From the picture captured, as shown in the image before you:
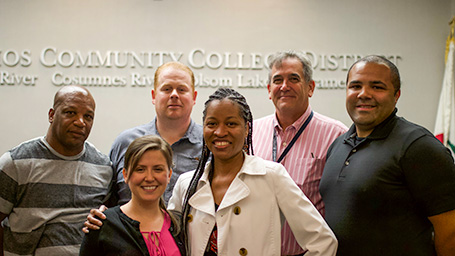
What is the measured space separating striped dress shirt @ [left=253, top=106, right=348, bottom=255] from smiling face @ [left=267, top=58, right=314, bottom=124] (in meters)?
0.10

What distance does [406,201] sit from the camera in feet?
5.95

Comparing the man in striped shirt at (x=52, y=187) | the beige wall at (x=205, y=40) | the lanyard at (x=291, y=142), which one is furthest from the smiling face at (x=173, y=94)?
the beige wall at (x=205, y=40)

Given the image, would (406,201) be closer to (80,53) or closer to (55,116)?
(55,116)

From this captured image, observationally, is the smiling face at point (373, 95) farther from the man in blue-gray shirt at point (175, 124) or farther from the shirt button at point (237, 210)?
the man in blue-gray shirt at point (175, 124)

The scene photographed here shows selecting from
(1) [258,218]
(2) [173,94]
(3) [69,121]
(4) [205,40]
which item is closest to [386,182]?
(1) [258,218]

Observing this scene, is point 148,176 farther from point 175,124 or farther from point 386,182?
point 386,182

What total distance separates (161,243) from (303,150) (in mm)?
1056

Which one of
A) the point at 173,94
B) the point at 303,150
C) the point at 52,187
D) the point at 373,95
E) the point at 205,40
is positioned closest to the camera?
the point at 373,95

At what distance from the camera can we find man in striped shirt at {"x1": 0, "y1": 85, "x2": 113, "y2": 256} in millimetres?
2066

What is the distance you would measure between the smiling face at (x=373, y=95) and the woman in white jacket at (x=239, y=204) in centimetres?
54

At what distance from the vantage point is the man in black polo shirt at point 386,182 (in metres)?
1.73

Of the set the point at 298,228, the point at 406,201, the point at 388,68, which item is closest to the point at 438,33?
the point at 388,68

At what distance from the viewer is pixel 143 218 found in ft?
5.91

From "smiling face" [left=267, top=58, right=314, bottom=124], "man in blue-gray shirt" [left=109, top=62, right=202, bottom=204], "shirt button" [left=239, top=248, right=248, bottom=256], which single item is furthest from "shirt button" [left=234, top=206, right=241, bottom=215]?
"smiling face" [left=267, top=58, right=314, bottom=124]
